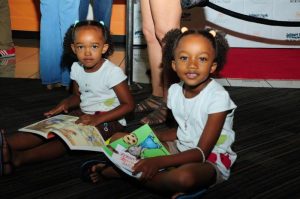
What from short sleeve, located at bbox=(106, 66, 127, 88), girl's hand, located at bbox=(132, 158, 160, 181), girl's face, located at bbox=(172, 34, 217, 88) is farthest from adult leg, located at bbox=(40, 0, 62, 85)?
girl's hand, located at bbox=(132, 158, 160, 181)

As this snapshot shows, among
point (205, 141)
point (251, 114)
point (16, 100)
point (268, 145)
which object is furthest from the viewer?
point (16, 100)

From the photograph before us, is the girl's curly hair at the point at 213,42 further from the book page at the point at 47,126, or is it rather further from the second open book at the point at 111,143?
the book page at the point at 47,126

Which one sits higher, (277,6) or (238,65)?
(277,6)

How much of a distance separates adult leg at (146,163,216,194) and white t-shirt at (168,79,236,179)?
0.09 metres

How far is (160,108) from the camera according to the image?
6.70 ft

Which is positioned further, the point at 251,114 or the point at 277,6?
the point at 277,6

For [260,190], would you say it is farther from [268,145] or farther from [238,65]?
[238,65]

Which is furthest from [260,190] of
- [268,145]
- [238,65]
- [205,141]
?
[238,65]

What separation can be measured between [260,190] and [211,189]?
161 millimetres

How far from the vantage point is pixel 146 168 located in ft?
3.95

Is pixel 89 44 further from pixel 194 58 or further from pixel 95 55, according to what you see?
pixel 194 58

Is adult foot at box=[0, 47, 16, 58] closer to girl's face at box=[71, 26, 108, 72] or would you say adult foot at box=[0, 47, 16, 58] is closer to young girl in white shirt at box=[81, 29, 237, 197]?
girl's face at box=[71, 26, 108, 72]

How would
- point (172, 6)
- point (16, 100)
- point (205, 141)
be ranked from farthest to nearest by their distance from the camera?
point (16, 100) → point (172, 6) → point (205, 141)

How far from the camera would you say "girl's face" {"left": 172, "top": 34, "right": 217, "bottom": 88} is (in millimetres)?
1330
